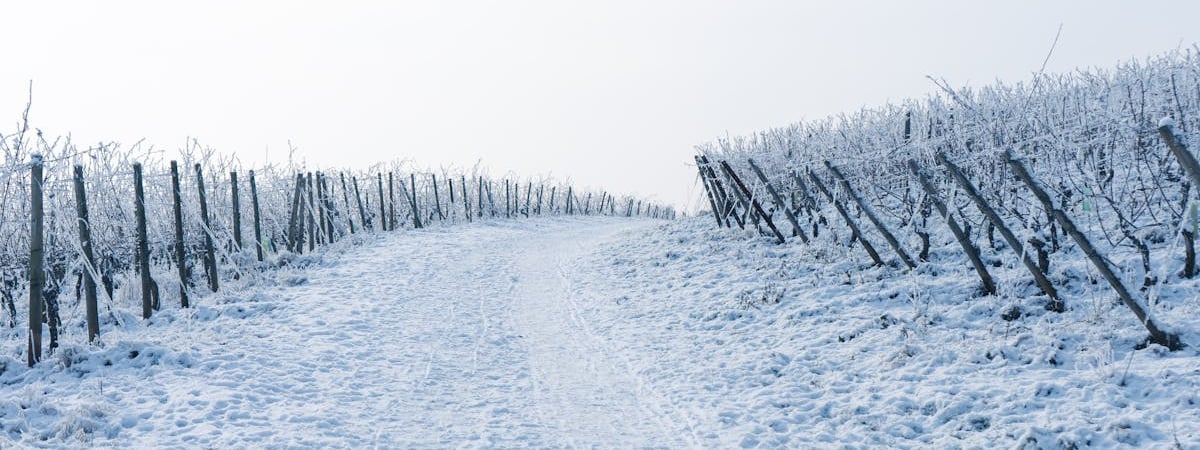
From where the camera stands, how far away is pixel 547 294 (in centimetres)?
1307

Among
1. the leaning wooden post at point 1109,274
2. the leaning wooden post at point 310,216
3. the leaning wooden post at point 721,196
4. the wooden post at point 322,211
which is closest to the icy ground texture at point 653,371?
the leaning wooden post at point 1109,274

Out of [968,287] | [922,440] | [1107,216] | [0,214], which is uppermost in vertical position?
[0,214]

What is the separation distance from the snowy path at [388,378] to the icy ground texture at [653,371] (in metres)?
0.03

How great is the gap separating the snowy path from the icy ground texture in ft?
0.11

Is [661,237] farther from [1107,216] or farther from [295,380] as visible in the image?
Result: [295,380]

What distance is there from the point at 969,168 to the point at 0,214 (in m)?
13.1

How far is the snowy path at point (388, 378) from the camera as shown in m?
6.18

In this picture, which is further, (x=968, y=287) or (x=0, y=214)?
(x=968, y=287)

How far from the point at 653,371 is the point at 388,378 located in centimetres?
296

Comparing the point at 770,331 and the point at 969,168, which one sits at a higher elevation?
the point at 969,168

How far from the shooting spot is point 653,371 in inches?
323

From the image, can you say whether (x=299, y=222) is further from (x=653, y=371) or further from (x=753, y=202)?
(x=653, y=371)

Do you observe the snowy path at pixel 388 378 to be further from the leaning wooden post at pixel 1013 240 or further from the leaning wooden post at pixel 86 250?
the leaning wooden post at pixel 1013 240

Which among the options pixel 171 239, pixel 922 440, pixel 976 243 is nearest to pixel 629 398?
pixel 922 440
